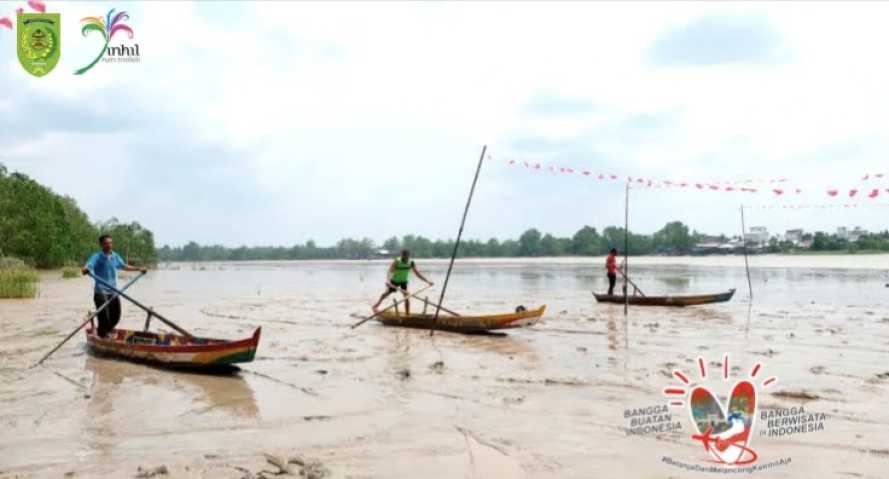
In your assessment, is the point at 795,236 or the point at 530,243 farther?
the point at 530,243

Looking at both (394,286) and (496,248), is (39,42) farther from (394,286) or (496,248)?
(496,248)

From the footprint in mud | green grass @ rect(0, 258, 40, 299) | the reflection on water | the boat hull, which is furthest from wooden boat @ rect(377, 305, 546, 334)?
green grass @ rect(0, 258, 40, 299)

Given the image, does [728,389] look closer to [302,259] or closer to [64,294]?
[64,294]

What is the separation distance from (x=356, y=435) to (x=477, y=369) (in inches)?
141

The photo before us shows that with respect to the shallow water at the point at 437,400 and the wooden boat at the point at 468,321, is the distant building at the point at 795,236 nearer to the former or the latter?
A: the shallow water at the point at 437,400

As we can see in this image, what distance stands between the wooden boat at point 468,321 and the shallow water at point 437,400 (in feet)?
0.90

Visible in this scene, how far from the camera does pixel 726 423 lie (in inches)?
248

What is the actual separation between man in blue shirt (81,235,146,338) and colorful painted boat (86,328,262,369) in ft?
1.12

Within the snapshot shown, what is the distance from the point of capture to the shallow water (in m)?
5.31

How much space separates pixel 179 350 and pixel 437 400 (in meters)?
3.81

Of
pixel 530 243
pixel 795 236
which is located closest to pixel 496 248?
pixel 530 243

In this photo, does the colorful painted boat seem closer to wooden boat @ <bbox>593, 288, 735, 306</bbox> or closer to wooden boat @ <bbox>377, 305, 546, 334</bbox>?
wooden boat @ <bbox>377, 305, 546, 334</bbox>

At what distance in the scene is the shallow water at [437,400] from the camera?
5309 mm

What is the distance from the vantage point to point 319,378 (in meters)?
8.70
